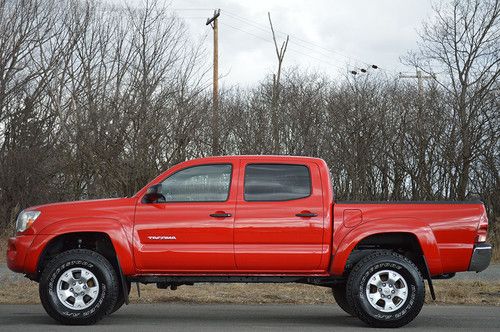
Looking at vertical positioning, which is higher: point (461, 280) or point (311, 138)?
point (311, 138)

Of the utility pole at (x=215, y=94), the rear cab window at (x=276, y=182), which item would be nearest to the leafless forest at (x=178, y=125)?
the utility pole at (x=215, y=94)

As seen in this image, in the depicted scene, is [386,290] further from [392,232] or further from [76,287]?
[76,287]

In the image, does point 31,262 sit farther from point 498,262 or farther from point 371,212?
point 498,262

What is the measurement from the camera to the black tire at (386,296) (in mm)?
9898

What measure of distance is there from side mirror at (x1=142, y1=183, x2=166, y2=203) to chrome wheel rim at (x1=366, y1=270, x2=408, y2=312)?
8.18 feet

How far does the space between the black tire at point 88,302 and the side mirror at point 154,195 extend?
85 cm

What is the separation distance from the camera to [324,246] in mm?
10031

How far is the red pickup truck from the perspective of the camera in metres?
9.97

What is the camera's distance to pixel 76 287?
32.9ft

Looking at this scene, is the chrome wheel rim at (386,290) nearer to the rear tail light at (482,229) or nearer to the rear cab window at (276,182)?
the rear tail light at (482,229)

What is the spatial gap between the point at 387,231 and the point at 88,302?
3.38m

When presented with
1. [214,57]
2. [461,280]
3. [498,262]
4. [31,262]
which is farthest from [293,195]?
[214,57]

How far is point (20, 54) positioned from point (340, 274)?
810 inches

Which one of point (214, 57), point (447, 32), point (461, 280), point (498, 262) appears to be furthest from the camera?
point (214, 57)
